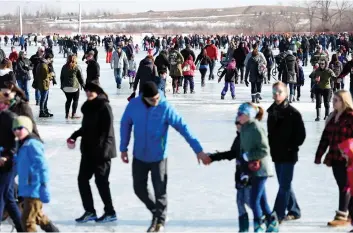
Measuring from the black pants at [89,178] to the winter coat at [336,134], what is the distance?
1.88 meters

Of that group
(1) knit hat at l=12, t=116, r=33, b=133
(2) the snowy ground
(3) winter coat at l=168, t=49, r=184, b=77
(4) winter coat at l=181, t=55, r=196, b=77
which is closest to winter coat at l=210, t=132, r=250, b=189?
(2) the snowy ground

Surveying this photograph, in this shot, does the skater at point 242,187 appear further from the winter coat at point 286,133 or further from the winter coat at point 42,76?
the winter coat at point 42,76

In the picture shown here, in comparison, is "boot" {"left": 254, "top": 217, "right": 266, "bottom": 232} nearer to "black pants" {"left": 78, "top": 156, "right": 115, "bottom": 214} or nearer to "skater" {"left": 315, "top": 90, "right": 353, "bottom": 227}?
"skater" {"left": 315, "top": 90, "right": 353, "bottom": 227}

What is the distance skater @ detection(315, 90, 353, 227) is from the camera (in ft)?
19.6

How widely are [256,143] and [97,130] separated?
1.50 meters

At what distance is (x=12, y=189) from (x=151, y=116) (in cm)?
127

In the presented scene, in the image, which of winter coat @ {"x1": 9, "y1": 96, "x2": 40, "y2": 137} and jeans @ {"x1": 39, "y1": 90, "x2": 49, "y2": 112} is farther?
jeans @ {"x1": 39, "y1": 90, "x2": 49, "y2": 112}

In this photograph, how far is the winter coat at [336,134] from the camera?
5.96 metres

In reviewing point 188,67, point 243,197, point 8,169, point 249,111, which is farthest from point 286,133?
point 188,67

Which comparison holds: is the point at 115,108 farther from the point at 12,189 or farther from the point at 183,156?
the point at 12,189

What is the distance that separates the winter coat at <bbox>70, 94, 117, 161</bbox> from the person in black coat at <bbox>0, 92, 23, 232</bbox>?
2.42 ft

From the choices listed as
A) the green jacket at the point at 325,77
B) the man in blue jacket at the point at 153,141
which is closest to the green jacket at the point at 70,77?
the green jacket at the point at 325,77

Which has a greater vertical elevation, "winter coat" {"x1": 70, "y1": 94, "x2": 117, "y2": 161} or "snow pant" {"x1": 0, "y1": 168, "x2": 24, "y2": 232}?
"winter coat" {"x1": 70, "y1": 94, "x2": 117, "y2": 161}

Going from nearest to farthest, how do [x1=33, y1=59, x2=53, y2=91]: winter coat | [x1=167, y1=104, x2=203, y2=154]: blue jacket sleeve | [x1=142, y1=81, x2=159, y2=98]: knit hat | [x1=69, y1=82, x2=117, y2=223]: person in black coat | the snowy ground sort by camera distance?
[x1=142, y1=81, x2=159, y2=98]: knit hat, [x1=167, y1=104, x2=203, y2=154]: blue jacket sleeve, [x1=69, y1=82, x2=117, y2=223]: person in black coat, the snowy ground, [x1=33, y1=59, x2=53, y2=91]: winter coat
